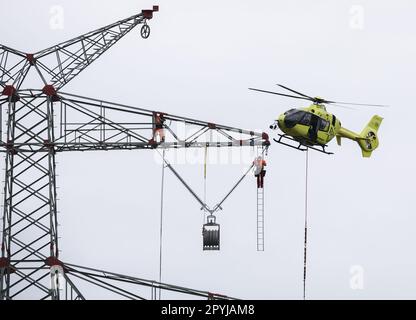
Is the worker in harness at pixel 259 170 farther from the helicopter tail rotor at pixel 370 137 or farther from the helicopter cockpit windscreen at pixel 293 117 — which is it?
the helicopter tail rotor at pixel 370 137

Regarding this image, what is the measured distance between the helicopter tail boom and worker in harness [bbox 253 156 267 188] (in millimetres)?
16035

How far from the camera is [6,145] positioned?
86.6 m

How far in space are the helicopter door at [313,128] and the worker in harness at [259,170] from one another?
604 centimetres

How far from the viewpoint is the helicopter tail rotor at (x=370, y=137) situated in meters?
109

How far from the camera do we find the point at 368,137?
110 m

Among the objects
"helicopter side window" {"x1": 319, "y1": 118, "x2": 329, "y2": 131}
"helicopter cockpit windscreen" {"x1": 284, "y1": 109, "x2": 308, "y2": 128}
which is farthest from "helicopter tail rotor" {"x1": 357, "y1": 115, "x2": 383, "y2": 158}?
"helicopter cockpit windscreen" {"x1": 284, "y1": 109, "x2": 308, "y2": 128}

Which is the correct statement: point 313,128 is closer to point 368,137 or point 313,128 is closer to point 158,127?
point 158,127

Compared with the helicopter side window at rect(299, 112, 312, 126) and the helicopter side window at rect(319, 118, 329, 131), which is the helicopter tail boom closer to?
the helicopter side window at rect(319, 118, 329, 131)

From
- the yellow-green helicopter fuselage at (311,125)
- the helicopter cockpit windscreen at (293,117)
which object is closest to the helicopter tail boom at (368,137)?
the yellow-green helicopter fuselage at (311,125)

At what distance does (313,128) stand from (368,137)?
582 inches

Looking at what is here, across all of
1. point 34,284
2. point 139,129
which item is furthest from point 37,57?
point 34,284
